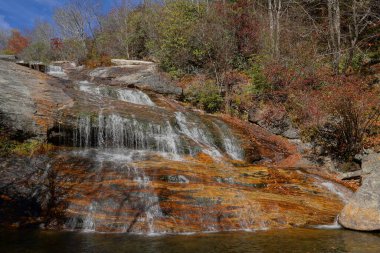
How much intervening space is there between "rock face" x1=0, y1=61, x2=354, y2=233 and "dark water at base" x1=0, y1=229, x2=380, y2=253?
546 millimetres

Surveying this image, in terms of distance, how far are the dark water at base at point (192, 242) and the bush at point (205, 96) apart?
11.8m

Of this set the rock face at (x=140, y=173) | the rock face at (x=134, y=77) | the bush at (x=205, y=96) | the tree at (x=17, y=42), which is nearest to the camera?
the rock face at (x=140, y=173)

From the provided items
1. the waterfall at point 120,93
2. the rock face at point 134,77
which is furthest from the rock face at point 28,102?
the rock face at point 134,77

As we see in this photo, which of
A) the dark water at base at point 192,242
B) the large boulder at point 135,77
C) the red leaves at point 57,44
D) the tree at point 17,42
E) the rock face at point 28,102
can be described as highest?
the tree at point 17,42

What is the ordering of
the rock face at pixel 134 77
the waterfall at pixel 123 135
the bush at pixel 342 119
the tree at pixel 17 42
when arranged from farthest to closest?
the tree at pixel 17 42 < the rock face at pixel 134 77 < the bush at pixel 342 119 < the waterfall at pixel 123 135

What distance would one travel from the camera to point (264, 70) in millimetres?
19094

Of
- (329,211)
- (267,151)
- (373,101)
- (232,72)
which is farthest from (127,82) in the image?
(329,211)

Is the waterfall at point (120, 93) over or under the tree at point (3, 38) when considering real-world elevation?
under

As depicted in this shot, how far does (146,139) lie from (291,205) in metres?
5.81

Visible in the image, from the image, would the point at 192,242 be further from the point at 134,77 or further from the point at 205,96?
the point at 134,77

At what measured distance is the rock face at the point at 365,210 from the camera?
334 inches

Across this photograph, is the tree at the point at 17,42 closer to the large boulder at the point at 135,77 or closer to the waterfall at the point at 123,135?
the large boulder at the point at 135,77

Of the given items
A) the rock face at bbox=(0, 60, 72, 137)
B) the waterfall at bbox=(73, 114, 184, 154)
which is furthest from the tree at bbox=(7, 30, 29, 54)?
the waterfall at bbox=(73, 114, 184, 154)

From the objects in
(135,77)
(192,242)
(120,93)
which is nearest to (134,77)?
(135,77)
